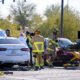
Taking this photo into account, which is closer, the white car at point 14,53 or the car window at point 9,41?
the white car at point 14,53

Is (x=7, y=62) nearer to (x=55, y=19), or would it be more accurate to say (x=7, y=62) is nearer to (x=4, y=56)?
(x=4, y=56)

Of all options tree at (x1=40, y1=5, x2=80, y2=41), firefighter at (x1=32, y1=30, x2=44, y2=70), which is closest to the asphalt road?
firefighter at (x1=32, y1=30, x2=44, y2=70)

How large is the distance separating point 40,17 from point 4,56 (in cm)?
6906

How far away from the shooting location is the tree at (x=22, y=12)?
280 feet

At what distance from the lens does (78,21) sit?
241 ft

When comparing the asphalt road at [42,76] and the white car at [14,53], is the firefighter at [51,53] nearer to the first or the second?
the white car at [14,53]

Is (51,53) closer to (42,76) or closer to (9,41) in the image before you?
(9,41)

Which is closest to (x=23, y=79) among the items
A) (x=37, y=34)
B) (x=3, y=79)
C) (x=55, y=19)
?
(x=3, y=79)

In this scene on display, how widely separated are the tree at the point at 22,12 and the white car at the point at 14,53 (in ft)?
208

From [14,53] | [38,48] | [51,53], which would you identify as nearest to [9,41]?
[14,53]

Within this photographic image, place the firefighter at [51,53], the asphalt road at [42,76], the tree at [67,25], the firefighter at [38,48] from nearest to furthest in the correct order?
the asphalt road at [42,76], the firefighter at [38,48], the firefighter at [51,53], the tree at [67,25]

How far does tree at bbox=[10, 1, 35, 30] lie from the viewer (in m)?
85.5

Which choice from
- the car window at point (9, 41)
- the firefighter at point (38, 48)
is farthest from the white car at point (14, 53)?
the firefighter at point (38, 48)

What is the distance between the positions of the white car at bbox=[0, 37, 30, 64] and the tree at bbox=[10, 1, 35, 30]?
208 ft
